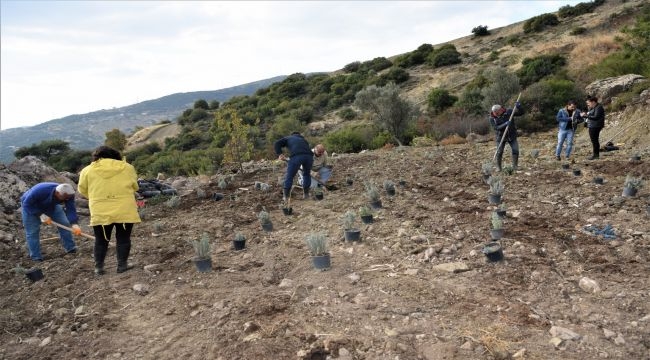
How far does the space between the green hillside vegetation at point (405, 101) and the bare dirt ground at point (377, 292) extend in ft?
25.0

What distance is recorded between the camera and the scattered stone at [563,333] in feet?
10.7

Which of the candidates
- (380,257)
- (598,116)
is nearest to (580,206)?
(380,257)

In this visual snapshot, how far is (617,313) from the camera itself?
3.53 meters

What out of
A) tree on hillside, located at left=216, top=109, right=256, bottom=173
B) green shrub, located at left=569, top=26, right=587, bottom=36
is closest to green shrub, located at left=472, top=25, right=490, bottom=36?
green shrub, located at left=569, top=26, right=587, bottom=36

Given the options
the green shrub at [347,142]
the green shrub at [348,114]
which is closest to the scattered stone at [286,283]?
the green shrub at [347,142]

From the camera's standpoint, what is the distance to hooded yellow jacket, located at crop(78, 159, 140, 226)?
5.36 metres

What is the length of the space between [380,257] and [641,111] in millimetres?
11902

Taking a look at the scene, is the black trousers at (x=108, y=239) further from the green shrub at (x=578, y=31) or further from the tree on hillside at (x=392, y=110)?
the green shrub at (x=578, y=31)

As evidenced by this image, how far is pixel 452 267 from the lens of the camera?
15.1 ft

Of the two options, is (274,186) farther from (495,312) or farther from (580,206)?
(495,312)

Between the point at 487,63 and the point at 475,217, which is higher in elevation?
the point at 487,63

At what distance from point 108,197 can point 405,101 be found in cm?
1722

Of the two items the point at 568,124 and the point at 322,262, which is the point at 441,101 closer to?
the point at 568,124

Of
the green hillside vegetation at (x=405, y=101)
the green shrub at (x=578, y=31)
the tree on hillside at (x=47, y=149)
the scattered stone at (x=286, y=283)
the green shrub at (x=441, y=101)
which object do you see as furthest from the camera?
the tree on hillside at (x=47, y=149)
